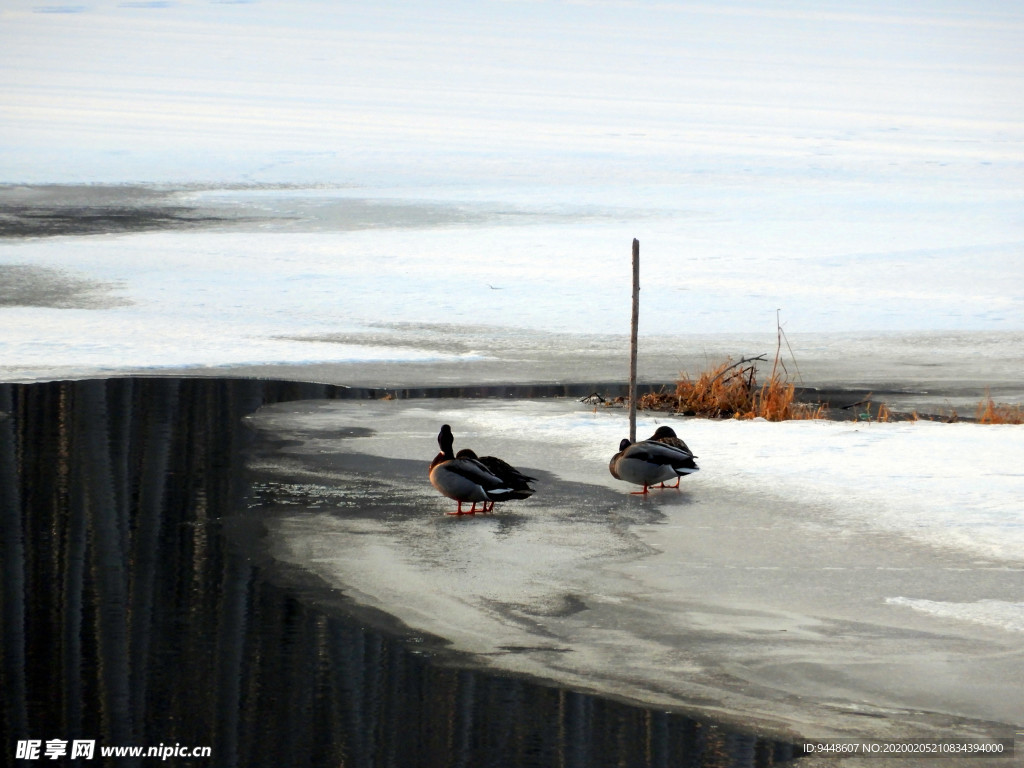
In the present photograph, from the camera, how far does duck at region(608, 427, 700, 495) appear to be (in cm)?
875

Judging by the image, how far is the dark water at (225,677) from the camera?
506 centimetres


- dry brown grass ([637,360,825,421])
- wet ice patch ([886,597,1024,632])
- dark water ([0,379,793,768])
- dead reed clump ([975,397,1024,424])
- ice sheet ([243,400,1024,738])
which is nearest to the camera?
dark water ([0,379,793,768])

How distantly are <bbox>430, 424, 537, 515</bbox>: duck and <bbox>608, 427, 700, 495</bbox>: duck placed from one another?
69 centimetres

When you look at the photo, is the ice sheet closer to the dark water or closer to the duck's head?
the dark water

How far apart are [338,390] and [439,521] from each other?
18.3 ft

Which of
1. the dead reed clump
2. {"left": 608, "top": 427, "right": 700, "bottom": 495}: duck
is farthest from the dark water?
the dead reed clump

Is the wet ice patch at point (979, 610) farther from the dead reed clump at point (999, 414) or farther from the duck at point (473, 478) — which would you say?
the dead reed clump at point (999, 414)

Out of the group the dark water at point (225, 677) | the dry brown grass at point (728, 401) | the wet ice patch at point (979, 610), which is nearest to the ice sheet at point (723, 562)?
the wet ice patch at point (979, 610)

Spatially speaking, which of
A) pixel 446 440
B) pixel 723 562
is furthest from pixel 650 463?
pixel 723 562

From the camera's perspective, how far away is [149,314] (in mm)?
18766

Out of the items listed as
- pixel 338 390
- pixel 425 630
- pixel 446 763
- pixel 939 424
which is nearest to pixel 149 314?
pixel 338 390

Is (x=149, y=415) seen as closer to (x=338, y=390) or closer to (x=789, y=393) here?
(x=338, y=390)

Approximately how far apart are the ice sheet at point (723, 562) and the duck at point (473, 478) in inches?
5.8

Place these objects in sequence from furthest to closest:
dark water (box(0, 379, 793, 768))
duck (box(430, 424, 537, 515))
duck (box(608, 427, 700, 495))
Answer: duck (box(608, 427, 700, 495))
duck (box(430, 424, 537, 515))
dark water (box(0, 379, 793, 768))
